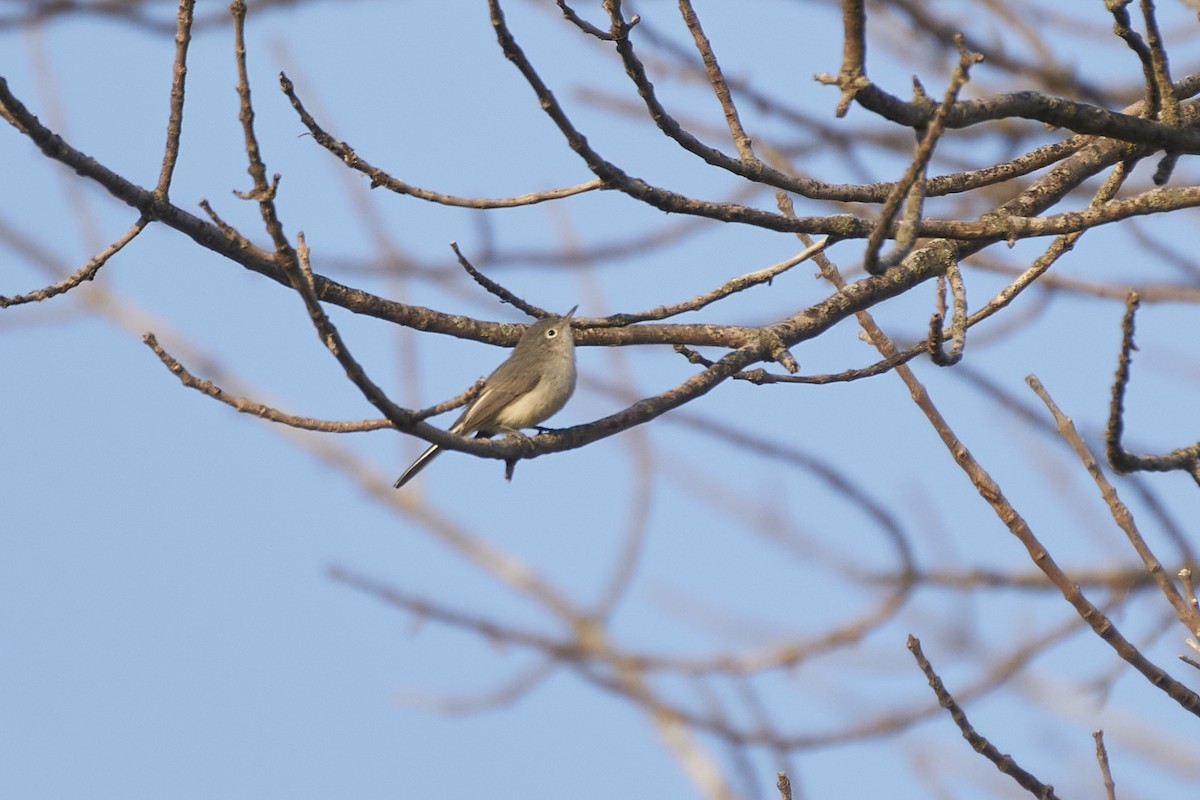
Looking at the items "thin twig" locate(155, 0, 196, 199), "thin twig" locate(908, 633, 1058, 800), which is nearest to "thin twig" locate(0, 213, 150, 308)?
"thin twig" locate(155, 0, 196, 199)

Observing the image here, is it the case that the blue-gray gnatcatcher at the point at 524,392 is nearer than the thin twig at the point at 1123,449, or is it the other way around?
the thin twig at the point at 1123,449

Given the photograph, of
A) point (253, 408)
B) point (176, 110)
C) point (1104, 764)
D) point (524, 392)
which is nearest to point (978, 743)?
point (1104, 764)

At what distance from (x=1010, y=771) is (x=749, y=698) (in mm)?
2082

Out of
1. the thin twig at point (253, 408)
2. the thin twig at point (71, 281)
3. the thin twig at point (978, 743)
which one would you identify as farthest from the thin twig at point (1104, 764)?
the thin twig at point (71, 281)

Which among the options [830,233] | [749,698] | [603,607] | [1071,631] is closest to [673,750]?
[603,607]

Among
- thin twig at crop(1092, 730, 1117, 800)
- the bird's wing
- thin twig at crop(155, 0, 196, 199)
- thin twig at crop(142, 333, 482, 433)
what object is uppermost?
the bird's wing

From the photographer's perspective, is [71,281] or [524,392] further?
[524,392]

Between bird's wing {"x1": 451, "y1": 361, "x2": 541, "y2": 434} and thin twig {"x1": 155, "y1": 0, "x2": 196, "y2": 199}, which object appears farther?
bird's wing {"x1": 451, "y1": 361, "x2": 541, "y2": 434}

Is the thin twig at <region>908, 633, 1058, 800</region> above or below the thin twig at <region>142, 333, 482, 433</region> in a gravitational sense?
below

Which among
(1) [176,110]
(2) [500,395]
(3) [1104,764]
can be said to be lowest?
(3) [1104,764]

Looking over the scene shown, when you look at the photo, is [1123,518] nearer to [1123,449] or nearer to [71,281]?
[1123,449]

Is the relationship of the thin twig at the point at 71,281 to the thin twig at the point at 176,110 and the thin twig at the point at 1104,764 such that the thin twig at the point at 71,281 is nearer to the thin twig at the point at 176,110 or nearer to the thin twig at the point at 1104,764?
the thin twig at the point at 176,110

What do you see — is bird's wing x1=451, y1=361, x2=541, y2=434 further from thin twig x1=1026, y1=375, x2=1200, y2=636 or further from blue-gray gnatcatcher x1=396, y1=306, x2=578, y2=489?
thin twig x1=1026, y1=375, x2=1200, y2=636

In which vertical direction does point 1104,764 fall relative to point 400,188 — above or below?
below
